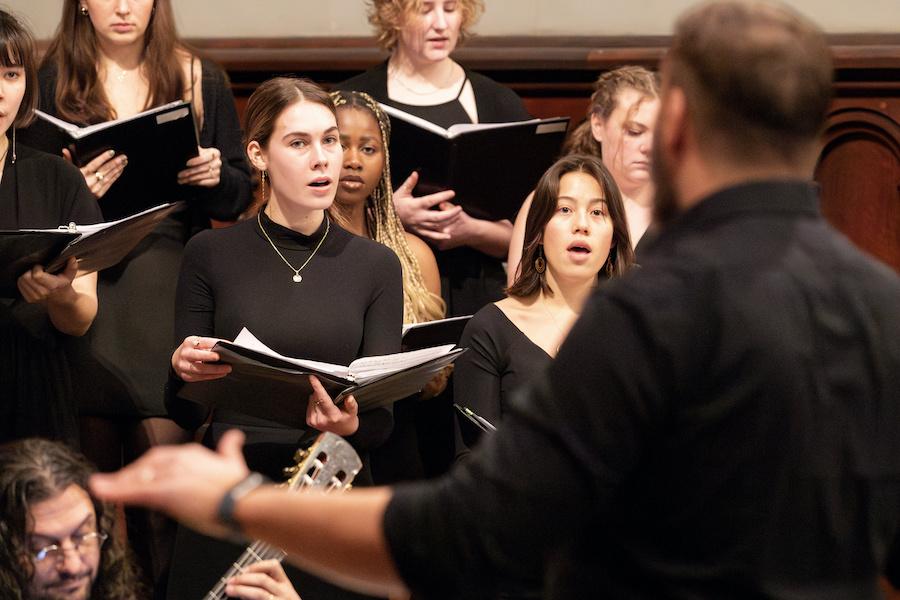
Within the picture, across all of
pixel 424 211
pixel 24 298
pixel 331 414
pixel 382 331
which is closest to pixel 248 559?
pixel 331 414

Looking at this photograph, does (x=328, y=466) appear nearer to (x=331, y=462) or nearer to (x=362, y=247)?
(x=331, y=462)

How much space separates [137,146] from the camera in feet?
7.35

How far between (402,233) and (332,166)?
49 centimetres

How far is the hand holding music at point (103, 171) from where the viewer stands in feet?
7.37

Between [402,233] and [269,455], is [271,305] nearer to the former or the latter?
[269,455]

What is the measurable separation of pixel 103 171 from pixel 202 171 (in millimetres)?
215

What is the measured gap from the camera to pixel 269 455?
1.91m

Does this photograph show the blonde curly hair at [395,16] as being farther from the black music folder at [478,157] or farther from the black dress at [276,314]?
the black dress at [276,314]

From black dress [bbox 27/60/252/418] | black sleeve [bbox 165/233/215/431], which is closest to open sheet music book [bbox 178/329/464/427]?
black sleeve [bbox 165/233/215/431]

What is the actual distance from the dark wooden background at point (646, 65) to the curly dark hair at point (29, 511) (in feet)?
5.79

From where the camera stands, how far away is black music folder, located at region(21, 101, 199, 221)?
218 cm

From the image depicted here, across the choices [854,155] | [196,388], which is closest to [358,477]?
[196,388]

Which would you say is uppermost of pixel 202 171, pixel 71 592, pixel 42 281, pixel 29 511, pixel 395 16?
pixel 395 16

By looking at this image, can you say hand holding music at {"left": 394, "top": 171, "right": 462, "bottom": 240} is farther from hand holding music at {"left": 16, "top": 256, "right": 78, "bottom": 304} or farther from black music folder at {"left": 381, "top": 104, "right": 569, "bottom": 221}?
hand holding music at {"left": 16, "top": 256, "right": 78, "bottom": 304}
